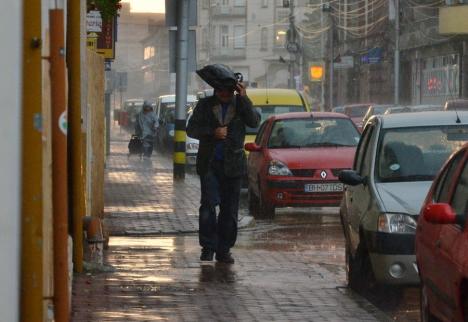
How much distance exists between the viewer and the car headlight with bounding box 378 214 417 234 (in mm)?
10500

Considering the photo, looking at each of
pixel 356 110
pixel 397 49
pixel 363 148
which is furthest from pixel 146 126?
pixel 397 49

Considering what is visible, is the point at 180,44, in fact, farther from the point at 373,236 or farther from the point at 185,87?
the point at 373,236

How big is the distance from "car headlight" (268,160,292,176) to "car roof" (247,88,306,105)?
7.31 metres

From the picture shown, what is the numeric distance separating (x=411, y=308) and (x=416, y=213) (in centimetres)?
90

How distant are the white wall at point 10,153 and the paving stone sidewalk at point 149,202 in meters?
11.0

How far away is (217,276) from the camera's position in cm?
1189

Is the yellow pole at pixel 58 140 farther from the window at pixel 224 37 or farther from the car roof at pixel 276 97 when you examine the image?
the window at pixel 224 37

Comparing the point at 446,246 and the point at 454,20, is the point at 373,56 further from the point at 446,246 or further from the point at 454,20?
the point at 446,246

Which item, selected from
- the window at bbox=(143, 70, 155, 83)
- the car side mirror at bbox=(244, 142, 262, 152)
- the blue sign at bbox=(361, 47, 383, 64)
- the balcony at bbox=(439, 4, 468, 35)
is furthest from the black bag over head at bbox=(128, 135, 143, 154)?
the window at bbox=(143, 70, 155, 83)

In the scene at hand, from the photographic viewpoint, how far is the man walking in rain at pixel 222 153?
496 inches

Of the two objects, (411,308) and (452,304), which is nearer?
(452,304)

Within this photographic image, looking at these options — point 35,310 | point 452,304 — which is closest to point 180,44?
point 452,304

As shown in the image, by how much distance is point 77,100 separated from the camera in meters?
10.1

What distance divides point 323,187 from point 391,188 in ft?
26.9
